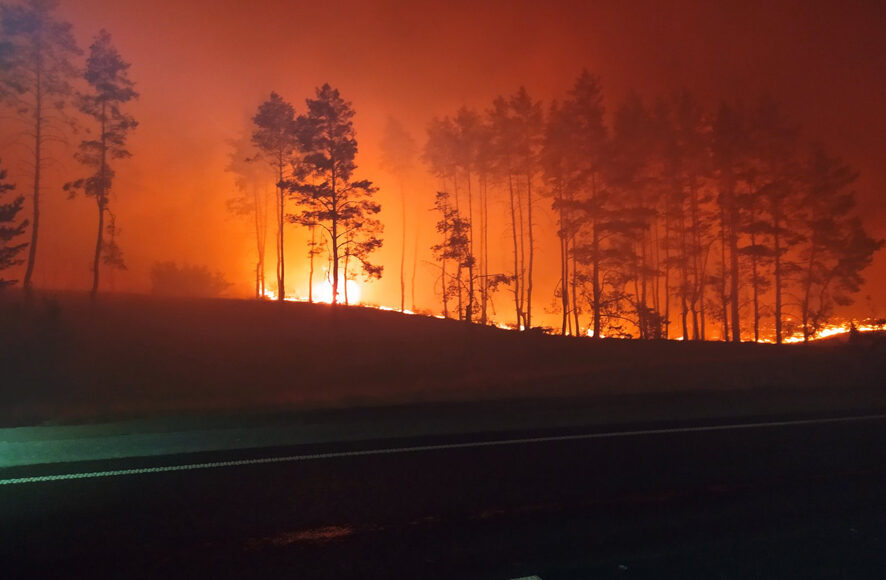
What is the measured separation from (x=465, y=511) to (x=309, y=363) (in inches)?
947

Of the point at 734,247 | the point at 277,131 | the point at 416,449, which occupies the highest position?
the point at 277,131

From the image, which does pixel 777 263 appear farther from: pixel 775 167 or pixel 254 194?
pixel 254 194

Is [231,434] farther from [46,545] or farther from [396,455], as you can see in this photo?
[46,545]

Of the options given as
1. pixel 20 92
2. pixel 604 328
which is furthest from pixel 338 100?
pixel 604 328

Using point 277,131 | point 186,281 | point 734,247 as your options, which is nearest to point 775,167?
point 734,247

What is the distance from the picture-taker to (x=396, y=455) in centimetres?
910

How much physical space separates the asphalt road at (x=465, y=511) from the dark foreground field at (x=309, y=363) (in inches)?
288

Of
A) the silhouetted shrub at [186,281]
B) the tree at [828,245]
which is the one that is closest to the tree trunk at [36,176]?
the silhouetted shrub at [186,281]

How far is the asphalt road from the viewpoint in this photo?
5.65 m

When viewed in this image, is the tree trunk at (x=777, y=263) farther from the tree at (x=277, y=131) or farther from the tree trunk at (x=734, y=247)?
the tree at (x=277, y=131)

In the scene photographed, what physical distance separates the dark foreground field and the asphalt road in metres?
7.32

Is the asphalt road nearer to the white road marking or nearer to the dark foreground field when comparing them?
the white road marking

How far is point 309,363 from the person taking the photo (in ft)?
98.9

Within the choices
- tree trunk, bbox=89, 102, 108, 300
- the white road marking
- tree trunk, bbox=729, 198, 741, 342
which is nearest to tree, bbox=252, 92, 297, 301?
tree trunk, bbox=89, 102, 108, 300
